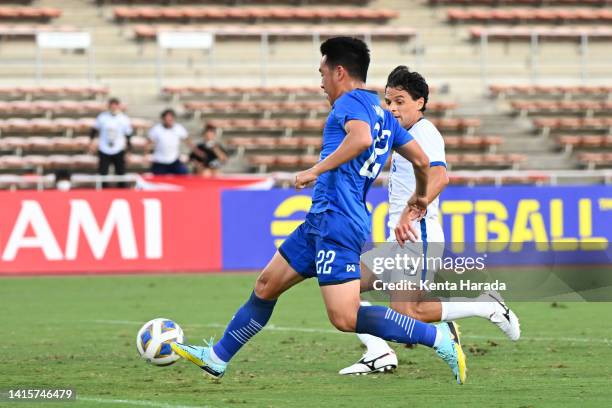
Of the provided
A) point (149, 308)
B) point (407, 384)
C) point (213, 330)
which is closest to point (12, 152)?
point (149, 308)

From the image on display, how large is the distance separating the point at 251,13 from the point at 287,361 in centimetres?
2301

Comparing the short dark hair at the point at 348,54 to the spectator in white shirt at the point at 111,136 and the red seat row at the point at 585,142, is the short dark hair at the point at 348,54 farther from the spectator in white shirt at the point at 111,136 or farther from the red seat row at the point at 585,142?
the red seat row at the point at 585,142

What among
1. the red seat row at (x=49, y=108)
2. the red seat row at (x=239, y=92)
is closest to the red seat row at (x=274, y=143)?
the red seat row at (x=239, y=92)

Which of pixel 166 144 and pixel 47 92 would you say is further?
pixel 47 92

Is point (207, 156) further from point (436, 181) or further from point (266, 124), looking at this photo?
point (436, 181)

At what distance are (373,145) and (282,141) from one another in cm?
1853

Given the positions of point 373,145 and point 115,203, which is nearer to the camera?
point 373,145

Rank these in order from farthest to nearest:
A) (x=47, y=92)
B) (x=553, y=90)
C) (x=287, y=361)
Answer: (x=553, y=90)
(x=47, y=92)
(x=287, y=361)

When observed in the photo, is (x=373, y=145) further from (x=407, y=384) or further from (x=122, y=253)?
(x=122, y=253)

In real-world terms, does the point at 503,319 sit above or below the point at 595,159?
above

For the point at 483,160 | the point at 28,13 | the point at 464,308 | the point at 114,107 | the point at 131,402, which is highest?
the point at 28,13

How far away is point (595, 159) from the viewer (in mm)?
26672

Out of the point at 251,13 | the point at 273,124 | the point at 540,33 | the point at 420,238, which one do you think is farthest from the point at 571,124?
the point at 420,238

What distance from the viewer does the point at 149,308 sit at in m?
14.6
